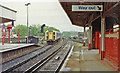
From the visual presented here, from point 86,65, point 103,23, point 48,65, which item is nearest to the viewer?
point 86,65

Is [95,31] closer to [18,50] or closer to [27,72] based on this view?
[18,50]

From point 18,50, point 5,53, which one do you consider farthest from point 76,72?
point 18,50

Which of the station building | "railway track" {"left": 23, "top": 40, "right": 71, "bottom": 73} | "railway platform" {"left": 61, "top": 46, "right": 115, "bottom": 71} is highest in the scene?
the station building

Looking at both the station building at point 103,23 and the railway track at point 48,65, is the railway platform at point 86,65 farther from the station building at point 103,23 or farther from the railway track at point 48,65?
the railway track at point 48,65

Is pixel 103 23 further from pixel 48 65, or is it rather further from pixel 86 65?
pixel 48 65

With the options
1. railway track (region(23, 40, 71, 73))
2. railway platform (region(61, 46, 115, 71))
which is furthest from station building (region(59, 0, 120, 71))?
railway track (region(23, 40, 71, 73))

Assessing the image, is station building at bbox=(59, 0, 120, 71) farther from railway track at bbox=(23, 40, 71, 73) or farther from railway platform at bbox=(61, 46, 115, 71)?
railway track at bbox=(23, 40, 71, 73)

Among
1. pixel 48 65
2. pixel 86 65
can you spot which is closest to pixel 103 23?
pixel 86 65

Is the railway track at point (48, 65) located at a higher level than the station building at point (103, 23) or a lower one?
lower

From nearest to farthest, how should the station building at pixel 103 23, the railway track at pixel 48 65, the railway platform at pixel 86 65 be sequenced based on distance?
the railway platform at pixel 86 65, the station building at pixel 103 23, the railway track at pixel 48 65

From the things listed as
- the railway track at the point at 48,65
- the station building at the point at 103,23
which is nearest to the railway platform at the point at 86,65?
the station building at the point at 103,23

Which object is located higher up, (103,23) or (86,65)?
(103,23)

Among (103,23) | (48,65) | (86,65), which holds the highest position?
(103,23)

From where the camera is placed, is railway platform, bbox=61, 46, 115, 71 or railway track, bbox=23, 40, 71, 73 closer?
railway platform, bbox=61, 46, 115, 71
